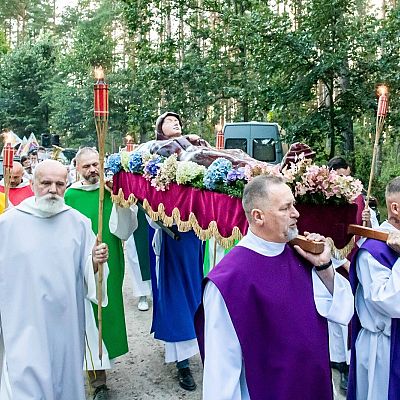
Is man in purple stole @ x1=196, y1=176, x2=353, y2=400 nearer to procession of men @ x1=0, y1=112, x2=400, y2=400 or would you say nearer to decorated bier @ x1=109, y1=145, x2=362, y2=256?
procession of men @ x1=0, y1=112, x2=400, y2=400

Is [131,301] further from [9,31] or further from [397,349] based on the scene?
[9,31]

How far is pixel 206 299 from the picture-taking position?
2.57 m

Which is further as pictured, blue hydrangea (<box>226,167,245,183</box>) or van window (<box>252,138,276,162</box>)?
van window (<box>252,138,276,162</box>)

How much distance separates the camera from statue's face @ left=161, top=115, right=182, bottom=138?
4.86 metres

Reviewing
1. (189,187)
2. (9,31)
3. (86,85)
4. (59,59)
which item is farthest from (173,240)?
(9,31)

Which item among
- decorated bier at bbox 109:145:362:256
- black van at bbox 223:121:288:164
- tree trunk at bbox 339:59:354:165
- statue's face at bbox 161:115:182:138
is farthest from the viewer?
black van at bbox 223:121:288:164

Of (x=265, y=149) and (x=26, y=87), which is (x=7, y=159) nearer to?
(x=265, y=149)

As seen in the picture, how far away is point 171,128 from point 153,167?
76cm

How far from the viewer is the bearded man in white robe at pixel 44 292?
3.41m

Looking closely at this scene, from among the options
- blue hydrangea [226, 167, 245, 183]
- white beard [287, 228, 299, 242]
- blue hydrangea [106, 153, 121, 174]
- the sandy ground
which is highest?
blue hydrangea [226, 167, 245, 183]

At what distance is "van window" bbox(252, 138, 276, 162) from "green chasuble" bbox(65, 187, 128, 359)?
9.77 meters

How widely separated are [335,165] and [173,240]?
1772 millimetres

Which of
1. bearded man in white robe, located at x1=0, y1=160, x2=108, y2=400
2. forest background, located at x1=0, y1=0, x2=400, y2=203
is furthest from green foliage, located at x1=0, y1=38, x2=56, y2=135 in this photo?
bearded man in white robe, located at x1=0, y1=160, x2=108, y2=400

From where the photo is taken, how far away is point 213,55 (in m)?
17.4
